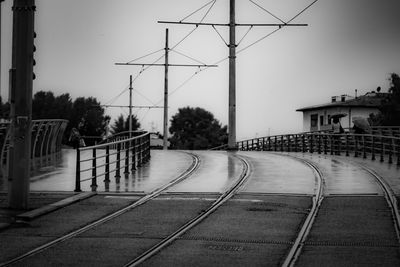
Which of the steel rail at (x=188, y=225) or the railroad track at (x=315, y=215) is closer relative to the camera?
the steel rail at (x=188, y=225)

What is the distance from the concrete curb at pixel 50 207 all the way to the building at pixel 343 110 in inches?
2855

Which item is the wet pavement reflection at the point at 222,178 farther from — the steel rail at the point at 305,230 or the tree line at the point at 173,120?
the tree line at the point at 173,120

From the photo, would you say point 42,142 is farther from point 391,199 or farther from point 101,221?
point 391,199

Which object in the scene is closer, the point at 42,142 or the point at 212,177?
the point at 212,177

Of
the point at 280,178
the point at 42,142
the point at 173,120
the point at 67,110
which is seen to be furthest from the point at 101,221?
the point at 173,120

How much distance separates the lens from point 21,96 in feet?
42.3

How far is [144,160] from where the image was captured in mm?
25312

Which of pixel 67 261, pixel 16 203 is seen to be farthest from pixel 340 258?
pixel 16 203

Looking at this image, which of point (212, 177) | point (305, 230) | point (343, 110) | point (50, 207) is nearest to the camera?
point (305, 230)

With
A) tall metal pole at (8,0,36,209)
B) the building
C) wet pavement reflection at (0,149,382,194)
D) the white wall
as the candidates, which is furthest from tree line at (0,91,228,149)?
tall metal pole at (8,0,36,209)

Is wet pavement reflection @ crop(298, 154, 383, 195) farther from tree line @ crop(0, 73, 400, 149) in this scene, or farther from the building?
the building

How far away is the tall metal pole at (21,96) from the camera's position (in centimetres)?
1288

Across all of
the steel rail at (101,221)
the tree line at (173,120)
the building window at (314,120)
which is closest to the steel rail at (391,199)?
the steel rail at (101,221)

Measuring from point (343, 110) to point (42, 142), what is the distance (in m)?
69.1
